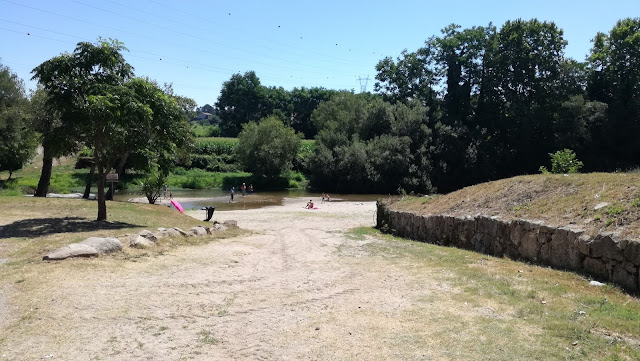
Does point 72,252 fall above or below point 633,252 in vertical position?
below

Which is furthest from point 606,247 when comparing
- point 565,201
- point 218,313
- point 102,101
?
point 102,101

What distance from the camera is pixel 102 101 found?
15.6 metres

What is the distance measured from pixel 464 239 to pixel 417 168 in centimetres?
4483

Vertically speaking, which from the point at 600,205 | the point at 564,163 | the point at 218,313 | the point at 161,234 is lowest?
the point at 218,313

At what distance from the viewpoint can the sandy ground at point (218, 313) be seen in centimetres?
559

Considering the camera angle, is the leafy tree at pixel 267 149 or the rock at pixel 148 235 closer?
the rock at pixel 148 235

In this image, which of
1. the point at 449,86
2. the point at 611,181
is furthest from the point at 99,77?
the point at 449,86

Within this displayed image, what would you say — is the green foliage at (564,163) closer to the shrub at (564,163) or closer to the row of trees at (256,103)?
the shrub at (564,163)

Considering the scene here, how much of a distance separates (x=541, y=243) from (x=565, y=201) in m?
1.47

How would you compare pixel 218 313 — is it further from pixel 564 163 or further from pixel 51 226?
pixel 564 163

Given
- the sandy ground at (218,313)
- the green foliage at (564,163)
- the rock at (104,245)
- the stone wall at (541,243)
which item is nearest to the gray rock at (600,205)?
the stone wall at (541,243)

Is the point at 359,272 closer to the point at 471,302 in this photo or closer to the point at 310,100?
the point at 471,302

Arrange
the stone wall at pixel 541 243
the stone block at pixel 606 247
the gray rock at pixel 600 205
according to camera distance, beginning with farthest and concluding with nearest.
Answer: the gray rock at pixel 600 205, the stone block at pixel 606 247, the stone wall at pixel 541 243

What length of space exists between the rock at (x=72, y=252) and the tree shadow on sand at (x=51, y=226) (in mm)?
4322
